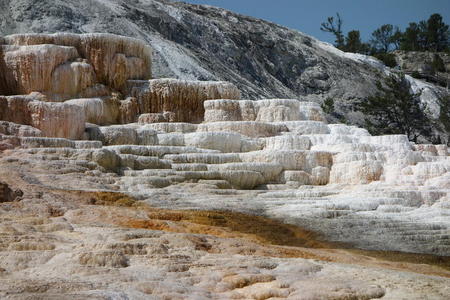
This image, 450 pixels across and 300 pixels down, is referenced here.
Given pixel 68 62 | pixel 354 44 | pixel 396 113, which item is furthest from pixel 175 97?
pixel 354 44

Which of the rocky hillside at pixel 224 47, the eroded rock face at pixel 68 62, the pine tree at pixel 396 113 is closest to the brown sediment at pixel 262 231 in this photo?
the eroded rock face at pixel 68 62

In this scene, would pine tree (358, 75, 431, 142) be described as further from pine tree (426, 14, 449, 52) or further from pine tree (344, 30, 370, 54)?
pine tree (426, 14, 449, 52)

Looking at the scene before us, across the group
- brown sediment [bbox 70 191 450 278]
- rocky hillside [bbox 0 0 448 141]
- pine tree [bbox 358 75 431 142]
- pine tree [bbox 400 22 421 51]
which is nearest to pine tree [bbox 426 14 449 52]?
pine tree [bbox 400 22 421 51]

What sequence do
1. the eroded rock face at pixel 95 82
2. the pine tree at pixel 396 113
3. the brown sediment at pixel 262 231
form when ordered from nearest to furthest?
the brown sediment at pixel 262 231 < the eroded rock face at pixel 95 82 < the pine tree at pixel 396 113

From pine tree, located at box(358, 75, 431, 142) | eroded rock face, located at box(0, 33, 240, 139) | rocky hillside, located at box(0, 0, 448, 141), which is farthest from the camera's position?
pine tree, located at box(358, 75, 431, 142)

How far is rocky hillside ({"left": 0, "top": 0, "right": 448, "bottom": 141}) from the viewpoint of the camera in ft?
88.8

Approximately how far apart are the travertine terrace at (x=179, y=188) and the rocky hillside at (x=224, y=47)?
5.77 metres

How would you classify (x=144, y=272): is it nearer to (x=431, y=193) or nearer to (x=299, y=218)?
(x=299, y=218)

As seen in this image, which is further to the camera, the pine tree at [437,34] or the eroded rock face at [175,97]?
the pine tree at [437,34]

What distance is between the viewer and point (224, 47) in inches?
1353

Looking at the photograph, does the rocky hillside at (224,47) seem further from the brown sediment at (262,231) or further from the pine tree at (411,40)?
the brown sediment at (262,231)

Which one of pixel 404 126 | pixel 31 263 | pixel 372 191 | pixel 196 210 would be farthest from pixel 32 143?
pixel 404 126

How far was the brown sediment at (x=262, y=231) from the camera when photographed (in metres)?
8.85

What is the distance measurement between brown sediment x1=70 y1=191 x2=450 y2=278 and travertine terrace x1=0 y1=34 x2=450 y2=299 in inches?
2.6
